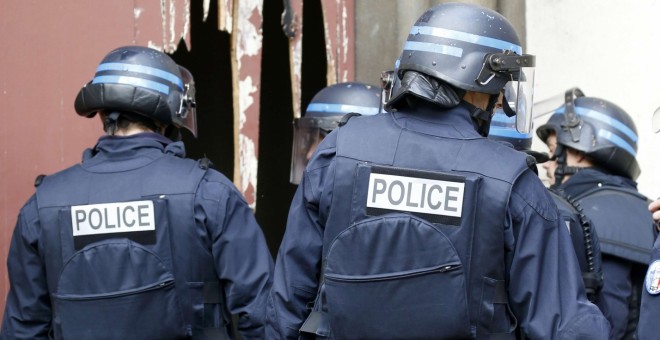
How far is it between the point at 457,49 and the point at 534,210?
0.49m

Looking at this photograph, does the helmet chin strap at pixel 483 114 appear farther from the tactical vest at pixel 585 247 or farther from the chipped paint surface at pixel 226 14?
the chipped paint surface at pixel 226 14

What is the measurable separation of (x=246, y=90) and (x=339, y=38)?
593 millimetres

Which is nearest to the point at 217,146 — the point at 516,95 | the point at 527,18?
the point at 527,18

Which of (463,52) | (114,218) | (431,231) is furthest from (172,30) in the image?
(431,231)

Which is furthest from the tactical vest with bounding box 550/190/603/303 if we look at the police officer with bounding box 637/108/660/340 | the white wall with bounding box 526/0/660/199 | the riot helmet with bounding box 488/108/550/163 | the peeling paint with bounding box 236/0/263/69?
the white wall with bounding box 526/0/660/199

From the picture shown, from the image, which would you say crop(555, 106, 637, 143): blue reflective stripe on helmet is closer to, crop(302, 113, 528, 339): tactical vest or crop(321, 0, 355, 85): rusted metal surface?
crop(321, 0, 355, 85): rusted metal surface

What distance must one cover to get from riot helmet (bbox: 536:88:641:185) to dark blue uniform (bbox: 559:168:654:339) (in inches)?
8.9

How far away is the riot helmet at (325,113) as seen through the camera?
4785 millimetres

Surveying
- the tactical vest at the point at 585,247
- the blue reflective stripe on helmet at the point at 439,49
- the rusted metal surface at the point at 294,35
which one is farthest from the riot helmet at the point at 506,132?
the rusted metal surface at the point at 294,35

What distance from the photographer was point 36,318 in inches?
146

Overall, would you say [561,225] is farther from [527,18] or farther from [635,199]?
[527,18]

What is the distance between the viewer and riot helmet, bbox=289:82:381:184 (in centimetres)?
479

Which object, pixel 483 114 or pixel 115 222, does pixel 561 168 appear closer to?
pixel 483 114

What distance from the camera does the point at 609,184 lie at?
179 inches
